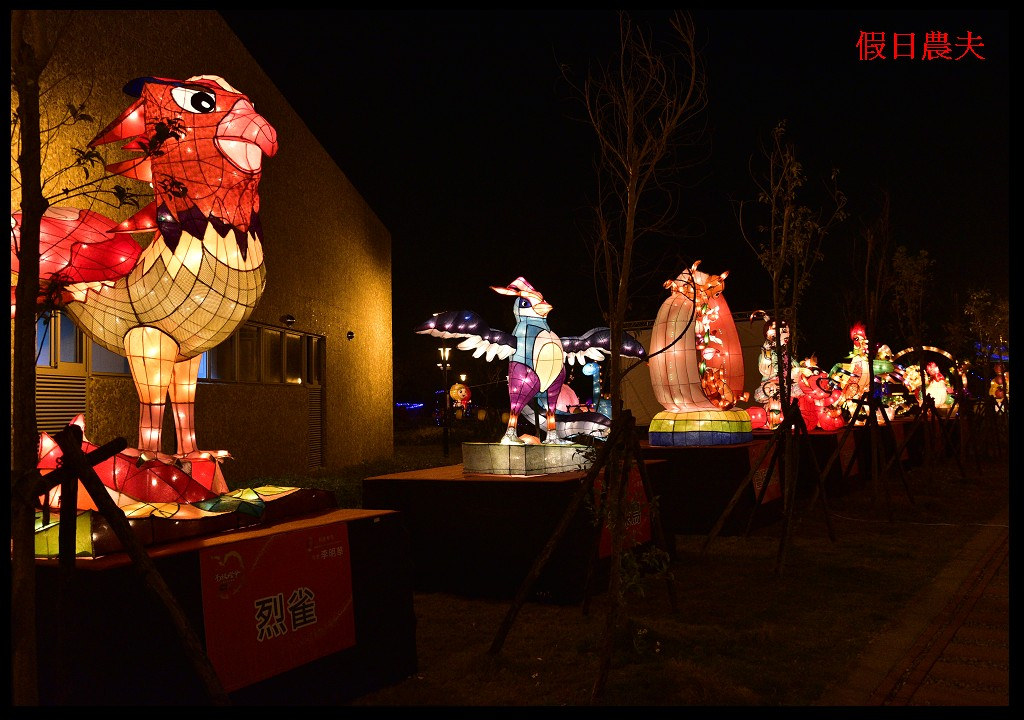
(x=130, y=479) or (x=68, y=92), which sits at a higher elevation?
(x=68, y=92)

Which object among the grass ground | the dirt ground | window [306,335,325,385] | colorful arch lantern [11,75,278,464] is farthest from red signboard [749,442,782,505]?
window [306,335,325,385]

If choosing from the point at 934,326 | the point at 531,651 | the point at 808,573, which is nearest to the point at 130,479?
the point at 531,651

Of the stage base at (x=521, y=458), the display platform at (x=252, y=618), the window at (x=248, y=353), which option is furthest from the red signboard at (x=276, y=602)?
the window at (x=248, y=353)

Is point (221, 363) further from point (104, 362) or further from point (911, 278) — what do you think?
point (911, 278)

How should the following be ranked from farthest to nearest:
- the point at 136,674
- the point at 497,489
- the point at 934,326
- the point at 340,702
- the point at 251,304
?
the point at 934,326
the point at 497,489
the point at 251,304
the point at 340,702
the point at 136,674

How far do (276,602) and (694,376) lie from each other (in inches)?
273

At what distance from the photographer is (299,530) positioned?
12.8 feet

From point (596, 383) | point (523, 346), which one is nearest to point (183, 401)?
point (523, 346)

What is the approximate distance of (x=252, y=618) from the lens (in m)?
3.62

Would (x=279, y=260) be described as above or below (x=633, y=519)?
above

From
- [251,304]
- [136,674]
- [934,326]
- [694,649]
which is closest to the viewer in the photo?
[136,674]

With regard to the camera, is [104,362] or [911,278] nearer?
[104,362]

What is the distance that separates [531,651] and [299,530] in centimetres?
190

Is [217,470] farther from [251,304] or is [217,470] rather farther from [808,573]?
[808,573]
